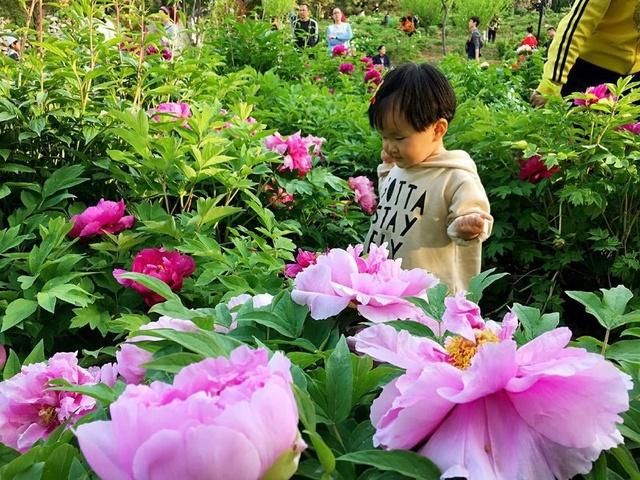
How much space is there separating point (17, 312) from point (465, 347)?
1.27 meters

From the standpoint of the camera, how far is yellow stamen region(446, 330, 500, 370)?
0.65 meters

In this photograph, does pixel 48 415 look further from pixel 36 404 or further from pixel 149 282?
pixel 149 282

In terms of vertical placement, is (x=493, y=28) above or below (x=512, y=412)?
below

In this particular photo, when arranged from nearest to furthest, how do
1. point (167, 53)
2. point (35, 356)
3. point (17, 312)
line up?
point (35, 356) → point (17, 312) → point (167, 53)

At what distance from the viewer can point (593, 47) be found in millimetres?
3387

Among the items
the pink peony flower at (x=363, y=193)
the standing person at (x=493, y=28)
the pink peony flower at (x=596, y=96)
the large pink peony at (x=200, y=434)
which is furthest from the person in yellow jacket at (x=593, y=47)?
the standing person at (x=493, y=28)

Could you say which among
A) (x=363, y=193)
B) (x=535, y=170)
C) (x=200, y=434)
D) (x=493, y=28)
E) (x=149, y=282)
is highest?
(x=200, y=434)

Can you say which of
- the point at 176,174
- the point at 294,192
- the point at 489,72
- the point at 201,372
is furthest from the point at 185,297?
the point at 489,72

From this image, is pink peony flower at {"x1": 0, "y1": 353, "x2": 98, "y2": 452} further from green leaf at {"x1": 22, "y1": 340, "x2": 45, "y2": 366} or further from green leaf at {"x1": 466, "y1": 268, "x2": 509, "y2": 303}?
green leaf at {"x1": 466, "y1": 268, "x2": 509, "y2": 303}

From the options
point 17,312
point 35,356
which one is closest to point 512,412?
point 35,356

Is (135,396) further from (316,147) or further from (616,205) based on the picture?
(616,205)

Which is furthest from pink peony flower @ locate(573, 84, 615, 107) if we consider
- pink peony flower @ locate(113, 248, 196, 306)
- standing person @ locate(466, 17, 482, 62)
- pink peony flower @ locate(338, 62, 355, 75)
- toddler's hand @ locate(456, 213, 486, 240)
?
standing person @ locate(466, 17, 482, 62)

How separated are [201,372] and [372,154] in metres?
3.03

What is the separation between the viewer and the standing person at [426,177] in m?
2.15
